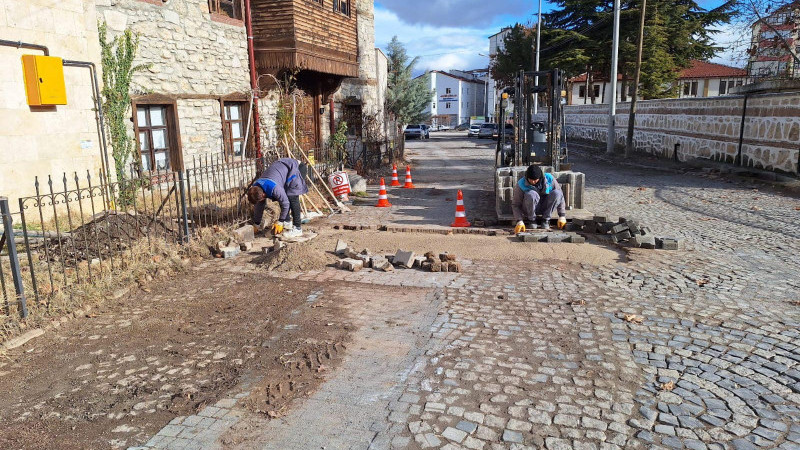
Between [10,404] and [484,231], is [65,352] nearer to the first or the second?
[10,404]

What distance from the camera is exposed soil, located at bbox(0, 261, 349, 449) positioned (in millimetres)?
3891

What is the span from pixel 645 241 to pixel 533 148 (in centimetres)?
585

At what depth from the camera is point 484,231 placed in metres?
9.84

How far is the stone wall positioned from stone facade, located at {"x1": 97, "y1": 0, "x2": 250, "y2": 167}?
1564 centimetres

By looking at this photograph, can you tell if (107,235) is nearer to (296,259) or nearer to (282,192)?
(296,259)

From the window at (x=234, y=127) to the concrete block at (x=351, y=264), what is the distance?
23.9 ft

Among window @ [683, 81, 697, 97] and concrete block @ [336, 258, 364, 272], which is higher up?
window @ [683, 81, 697, 97]

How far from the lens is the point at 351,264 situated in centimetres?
764

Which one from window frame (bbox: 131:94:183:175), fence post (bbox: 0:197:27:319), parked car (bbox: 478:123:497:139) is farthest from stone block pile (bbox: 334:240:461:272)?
parked car (bbox: 478:123:497:139)

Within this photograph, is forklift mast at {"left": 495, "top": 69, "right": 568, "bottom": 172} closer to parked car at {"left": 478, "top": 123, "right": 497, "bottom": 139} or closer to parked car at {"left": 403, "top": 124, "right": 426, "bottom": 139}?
parked car at {"left": 478, "top": 123, "right": 497, "bottom": 139}

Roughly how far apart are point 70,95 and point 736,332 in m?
11.2

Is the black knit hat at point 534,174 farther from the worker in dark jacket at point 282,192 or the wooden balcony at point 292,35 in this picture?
the wooden balcony at point 292,35

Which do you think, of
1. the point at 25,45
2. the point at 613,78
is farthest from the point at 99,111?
the point at 613,78

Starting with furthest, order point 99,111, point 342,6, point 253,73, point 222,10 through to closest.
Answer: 1. point 342,6
2. point 253,73
3. point 222,10
4. point 99,111
